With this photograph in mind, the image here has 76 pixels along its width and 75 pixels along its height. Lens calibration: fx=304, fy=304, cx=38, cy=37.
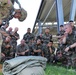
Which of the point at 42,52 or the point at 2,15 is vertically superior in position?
the point at 2,15

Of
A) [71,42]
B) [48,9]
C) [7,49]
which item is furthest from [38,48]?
[48,9]

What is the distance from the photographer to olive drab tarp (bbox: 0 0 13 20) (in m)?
7.15

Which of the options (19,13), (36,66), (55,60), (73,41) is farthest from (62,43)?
(36,66)

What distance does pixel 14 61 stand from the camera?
12.1 ft

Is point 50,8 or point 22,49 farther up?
point 50,8

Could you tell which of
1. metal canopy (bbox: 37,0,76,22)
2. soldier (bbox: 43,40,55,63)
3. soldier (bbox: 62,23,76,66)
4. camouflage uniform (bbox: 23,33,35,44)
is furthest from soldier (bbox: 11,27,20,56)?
metal canopy (bbox: 37,0,76,22)

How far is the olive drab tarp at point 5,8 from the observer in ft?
23.5

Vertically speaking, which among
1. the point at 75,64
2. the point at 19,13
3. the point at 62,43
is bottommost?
the point at 75,64

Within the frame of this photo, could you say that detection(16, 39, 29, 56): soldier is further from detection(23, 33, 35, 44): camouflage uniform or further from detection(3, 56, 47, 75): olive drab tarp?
detection(3, 56, 47, 75): olive drab tarp

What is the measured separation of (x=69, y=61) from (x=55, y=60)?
195cm

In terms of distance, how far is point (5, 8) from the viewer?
722 centimetres

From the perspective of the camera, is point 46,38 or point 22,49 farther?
point 22,49

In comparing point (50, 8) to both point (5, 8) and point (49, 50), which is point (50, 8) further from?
point (5, 8)

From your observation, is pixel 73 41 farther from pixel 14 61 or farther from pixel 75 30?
pixel 14 61
